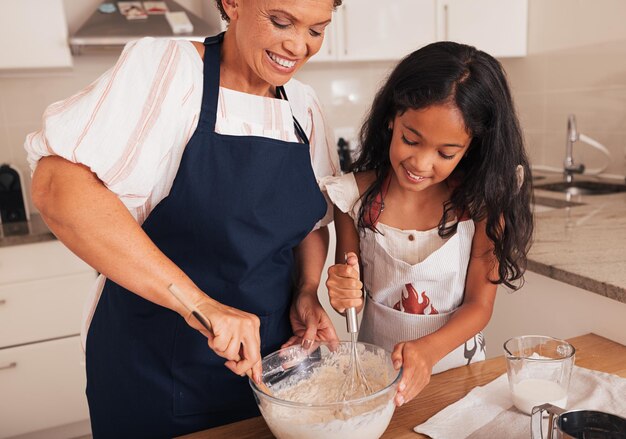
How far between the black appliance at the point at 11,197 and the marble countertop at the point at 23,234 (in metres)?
0.06

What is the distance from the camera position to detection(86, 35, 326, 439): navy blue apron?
0.85 m

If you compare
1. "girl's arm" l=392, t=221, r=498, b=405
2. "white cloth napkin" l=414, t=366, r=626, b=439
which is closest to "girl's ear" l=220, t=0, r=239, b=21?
"girl's arm" l=392, t=221, r=498, b=405

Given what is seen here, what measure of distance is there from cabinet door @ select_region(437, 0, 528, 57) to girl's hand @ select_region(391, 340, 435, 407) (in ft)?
6.90

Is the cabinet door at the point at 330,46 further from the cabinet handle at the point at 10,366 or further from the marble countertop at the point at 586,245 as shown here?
the cabinet handle at the point at 10,366

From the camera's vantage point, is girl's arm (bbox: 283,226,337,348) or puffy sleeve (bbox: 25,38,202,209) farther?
girl's arm (bbox: 283,226,337,348)

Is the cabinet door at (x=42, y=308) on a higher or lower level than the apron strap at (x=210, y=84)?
lower

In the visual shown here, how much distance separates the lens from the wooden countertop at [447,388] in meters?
0.76

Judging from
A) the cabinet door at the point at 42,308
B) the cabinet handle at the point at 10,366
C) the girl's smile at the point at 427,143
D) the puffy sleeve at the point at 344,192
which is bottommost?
the cabinet handle at the point at 10,366

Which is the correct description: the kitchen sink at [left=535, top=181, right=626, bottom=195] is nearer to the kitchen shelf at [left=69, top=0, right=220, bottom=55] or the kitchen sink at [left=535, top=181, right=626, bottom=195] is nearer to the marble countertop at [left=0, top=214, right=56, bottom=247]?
the kitchen shelf at [left=69, top=0, right=220, bottom=55]

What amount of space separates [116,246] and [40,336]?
62.9 inches

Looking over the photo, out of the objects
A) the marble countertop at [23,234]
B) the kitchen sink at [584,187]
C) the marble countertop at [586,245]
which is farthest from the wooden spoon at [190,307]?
the kitchen sink at [584,187]

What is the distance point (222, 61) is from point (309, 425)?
601mm

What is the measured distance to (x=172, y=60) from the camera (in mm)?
813

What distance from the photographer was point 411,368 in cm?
77
